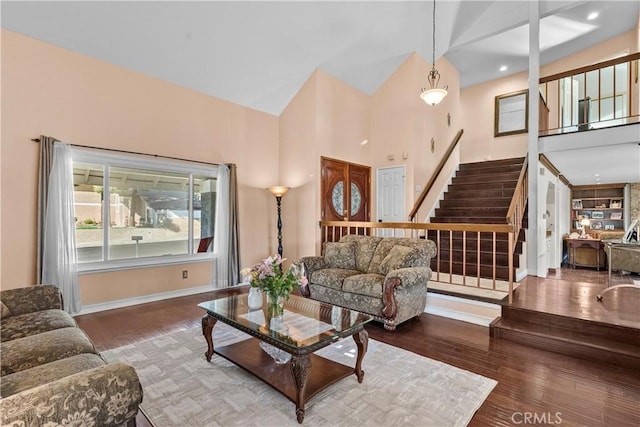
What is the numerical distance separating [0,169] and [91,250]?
133 centimetres

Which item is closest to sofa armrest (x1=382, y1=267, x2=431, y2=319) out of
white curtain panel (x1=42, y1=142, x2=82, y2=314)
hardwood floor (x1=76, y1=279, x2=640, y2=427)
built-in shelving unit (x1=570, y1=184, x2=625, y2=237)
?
hardwood floor (x1=76, y1=279, x2=640, y2=427)

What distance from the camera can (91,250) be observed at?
166 inches

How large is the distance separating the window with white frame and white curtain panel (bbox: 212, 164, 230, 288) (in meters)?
0.17

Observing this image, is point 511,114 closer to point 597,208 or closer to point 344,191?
point 597,208

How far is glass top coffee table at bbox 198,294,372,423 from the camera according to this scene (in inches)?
79.0

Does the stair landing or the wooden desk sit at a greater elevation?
the wooden desk

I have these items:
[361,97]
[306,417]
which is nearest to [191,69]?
[361,97]

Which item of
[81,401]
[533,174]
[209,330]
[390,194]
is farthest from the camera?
[390,194]

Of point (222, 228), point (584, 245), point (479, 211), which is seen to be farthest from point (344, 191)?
point (584, 245)

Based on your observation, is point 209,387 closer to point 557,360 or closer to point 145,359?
point 145,359

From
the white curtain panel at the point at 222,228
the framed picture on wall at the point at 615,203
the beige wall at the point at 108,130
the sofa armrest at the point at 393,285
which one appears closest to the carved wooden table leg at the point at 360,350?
the sofa armrest at the point at 393,285

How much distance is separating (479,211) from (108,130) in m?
6.41

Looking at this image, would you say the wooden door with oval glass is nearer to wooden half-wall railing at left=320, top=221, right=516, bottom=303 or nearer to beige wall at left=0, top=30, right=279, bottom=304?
wooden half-wall railing at left=320, top=221, right=516, bottom=303

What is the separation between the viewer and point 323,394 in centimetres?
227
